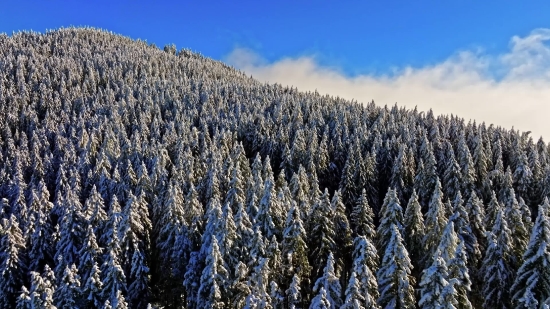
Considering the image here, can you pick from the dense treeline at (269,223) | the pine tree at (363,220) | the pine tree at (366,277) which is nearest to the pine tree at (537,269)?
the dense treeline at (269,223)

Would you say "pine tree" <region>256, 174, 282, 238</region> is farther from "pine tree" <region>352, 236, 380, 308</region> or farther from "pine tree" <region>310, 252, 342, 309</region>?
"pine tree" <region>352, 236, 380, 308</region>

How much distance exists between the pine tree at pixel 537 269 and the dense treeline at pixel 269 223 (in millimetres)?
105

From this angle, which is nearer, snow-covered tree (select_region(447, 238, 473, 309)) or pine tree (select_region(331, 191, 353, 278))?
snow-covered tree (select_region(447, 238, 473, 309))

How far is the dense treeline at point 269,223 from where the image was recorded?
1206 inches

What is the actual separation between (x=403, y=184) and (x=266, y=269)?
1452 inches

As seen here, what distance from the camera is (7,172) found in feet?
230

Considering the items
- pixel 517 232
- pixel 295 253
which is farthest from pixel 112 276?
pixel 517 232

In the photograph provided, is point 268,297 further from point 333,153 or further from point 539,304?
point 333,153

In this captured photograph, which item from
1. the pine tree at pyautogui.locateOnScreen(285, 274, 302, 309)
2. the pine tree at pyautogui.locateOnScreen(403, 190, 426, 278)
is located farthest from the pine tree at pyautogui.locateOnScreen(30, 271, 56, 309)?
the pine tree at pyautogui.locateOnScreen(403, 190, 426, 278)

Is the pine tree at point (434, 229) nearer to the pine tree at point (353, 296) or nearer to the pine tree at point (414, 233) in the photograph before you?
the pine tree at point (414, 233)

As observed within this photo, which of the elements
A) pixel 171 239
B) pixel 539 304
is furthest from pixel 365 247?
pixel 171 239

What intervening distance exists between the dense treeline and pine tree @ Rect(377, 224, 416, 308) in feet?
→ 0.33

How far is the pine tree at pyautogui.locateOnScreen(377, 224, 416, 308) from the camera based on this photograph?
29484 millimetres

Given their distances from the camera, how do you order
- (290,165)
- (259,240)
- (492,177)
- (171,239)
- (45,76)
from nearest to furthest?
(259,240)
(171,239)
(492,177)
(290,165)
(45,76)
